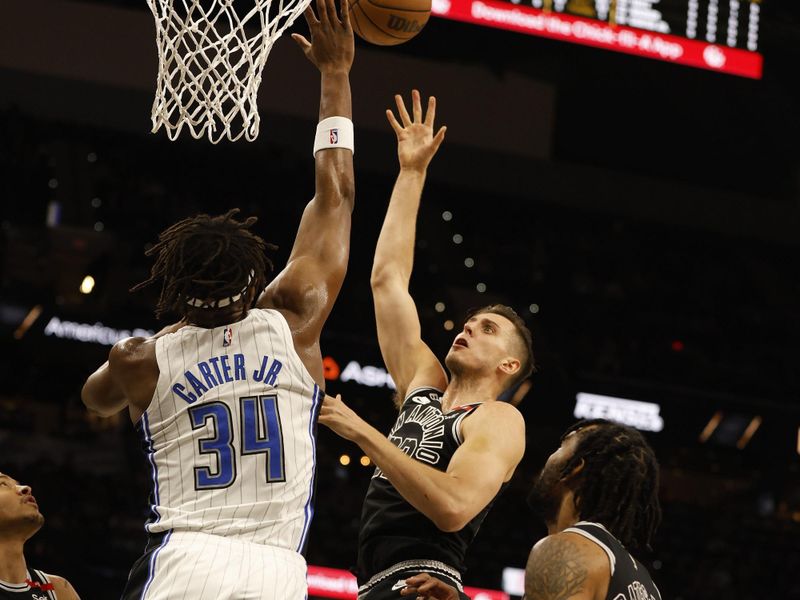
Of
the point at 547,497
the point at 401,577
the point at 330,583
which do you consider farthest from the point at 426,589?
the point at 330,583

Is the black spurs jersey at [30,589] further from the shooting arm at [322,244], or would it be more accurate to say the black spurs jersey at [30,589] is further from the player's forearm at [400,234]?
the shooting arm at [322,244]

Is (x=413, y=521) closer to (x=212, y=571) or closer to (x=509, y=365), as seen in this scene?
(x=509, y=365)

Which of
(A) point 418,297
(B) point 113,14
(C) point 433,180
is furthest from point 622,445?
(C) point 433,180

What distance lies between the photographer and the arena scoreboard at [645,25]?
7957 millimetres

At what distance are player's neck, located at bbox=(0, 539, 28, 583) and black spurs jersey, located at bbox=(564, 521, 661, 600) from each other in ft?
9.17

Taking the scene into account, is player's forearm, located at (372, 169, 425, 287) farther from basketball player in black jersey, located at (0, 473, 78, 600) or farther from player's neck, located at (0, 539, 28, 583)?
player's neck, located at (0, 539, 28, 583)

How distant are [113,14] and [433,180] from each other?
500cm

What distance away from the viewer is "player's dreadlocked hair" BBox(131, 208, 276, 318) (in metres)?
2.74

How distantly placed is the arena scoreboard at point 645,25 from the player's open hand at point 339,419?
544 cm

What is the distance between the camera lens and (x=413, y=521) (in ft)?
11.5

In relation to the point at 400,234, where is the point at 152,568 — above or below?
below

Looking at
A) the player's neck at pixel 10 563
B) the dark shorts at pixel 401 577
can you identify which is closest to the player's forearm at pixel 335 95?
the dark shorts at pixel 401 577

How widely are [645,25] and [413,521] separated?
18.5 feet

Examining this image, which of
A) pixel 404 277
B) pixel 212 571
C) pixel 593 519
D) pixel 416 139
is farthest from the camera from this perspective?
pixel 416 139
